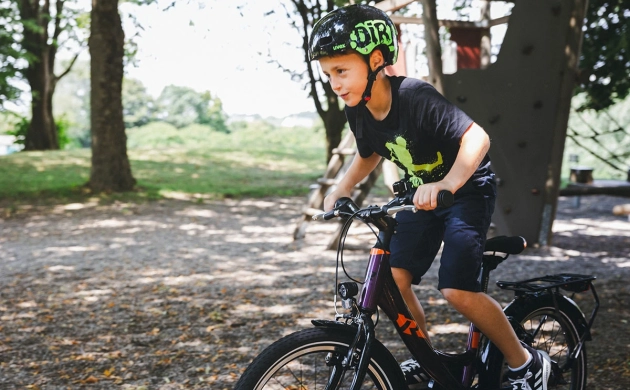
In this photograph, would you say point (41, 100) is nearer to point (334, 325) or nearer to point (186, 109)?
point (186, 109)

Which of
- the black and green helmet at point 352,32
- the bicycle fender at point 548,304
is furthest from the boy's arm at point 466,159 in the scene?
the bicycle fender at point 548,304

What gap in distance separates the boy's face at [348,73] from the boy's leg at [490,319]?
0.83 m

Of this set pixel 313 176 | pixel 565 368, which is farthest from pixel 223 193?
pixel 565 368

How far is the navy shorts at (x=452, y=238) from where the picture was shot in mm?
2736

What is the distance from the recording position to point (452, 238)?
2.76 meters

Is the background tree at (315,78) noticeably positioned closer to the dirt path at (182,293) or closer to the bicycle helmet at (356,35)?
the dirt path at (182,293)

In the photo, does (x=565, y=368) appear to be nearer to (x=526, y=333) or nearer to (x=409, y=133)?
(x=526, y=333)

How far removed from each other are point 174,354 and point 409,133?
2529mm

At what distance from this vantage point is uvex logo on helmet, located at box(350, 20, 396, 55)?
2.58 meters

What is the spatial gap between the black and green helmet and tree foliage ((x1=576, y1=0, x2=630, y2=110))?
724cm

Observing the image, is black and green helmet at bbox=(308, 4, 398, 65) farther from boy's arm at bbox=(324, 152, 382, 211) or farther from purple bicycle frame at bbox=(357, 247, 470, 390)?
purple bicycle frame at bbox=(357, 247, 470, 390)

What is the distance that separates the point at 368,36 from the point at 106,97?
11.8 m

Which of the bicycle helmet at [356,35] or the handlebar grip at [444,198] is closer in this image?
the handlebar grip at [444,198]

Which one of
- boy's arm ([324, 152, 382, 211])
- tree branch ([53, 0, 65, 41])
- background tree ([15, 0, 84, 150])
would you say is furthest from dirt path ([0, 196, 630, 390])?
Answer: tree branch ([53, 0, 65, 41])
